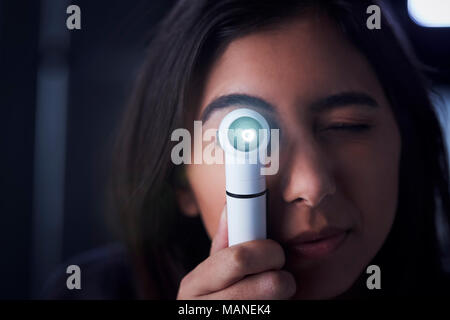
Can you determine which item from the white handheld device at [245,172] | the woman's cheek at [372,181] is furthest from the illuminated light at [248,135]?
Result: the woman's cheek at [372,181]

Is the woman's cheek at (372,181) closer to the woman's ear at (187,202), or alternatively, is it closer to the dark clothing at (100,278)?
the woman's ear at (187,202)

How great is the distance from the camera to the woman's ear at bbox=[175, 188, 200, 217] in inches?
18.7

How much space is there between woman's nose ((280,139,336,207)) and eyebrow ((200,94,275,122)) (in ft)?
0.18

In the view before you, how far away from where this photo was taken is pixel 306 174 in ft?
1.38

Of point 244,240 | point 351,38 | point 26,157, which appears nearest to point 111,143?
point 26,157

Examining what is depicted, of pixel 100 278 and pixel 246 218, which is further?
pixel 100 278

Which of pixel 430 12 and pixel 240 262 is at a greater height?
pixel 430 12

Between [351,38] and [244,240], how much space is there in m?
0.27

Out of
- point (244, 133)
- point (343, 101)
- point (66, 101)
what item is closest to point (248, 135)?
point (244, 133)

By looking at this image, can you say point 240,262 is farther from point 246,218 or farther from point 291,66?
point 291,66

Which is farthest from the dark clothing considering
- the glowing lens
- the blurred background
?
the glowing lens

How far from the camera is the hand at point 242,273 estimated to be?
417 mm

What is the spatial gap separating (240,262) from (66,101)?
295mm
